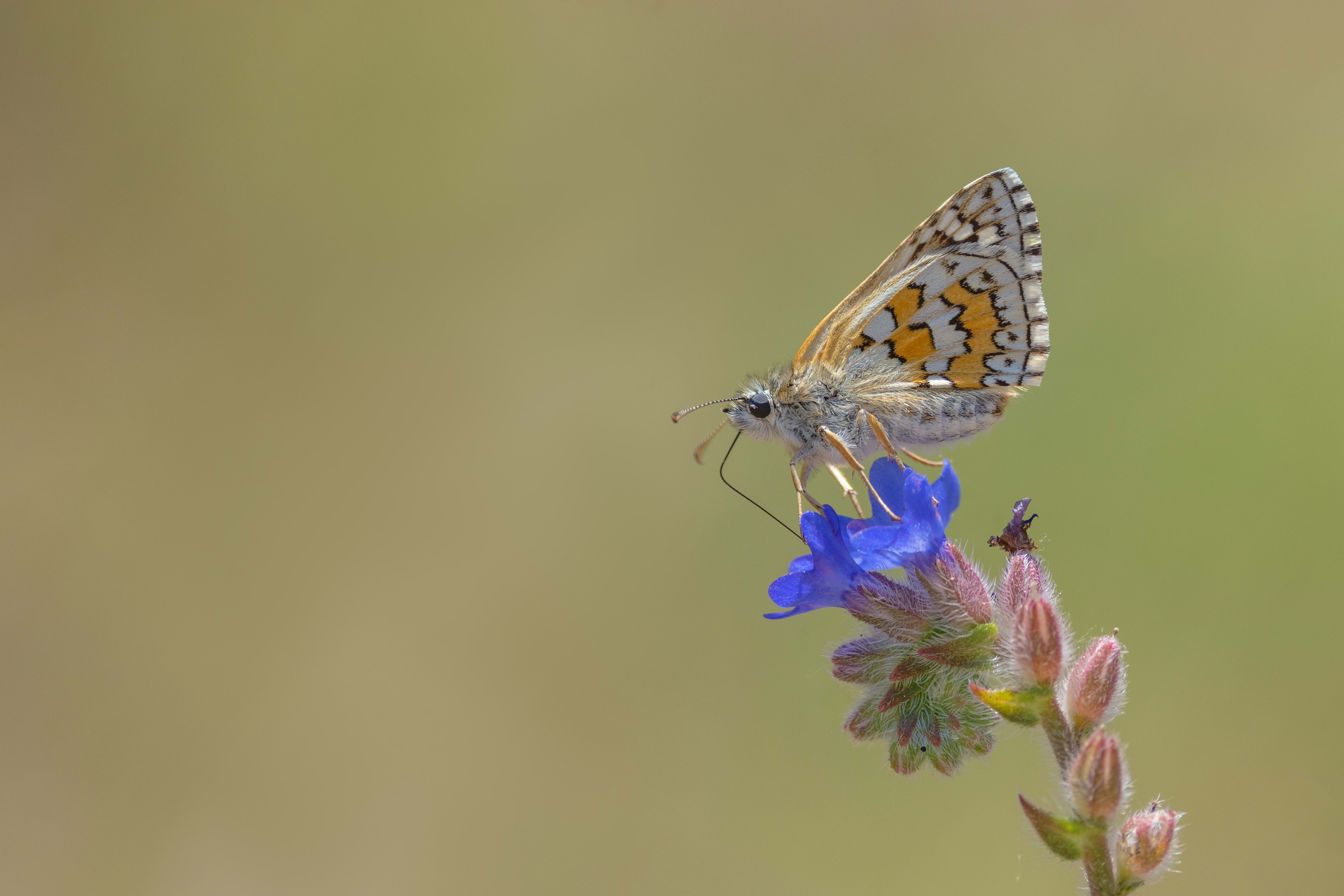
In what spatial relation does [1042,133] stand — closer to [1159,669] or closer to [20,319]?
[1159,669]

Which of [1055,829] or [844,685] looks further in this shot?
[844,685]

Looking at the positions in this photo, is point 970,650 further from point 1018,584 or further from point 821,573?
point 821,573

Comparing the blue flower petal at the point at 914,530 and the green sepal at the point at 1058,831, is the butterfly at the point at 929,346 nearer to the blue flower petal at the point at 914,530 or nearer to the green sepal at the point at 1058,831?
the blue flower petal at the point at 914,530

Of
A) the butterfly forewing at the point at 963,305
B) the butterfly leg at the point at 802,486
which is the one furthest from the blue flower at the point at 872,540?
the butterfly forewing at the point at 963,305

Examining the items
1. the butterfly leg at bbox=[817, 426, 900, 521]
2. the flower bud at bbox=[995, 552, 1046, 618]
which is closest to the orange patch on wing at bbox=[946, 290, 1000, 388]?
the butterfly leg at bbox=[817, 426, 900, 521]

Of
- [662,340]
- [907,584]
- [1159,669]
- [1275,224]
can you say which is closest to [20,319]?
[662,340]

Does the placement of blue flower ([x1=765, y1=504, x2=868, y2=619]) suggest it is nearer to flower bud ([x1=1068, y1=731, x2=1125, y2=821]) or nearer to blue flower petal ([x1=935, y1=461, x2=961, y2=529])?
blue flower petal ([x1=935, y1=461, x2=961, y2=529])

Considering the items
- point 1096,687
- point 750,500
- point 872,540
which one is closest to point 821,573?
point 872,540
